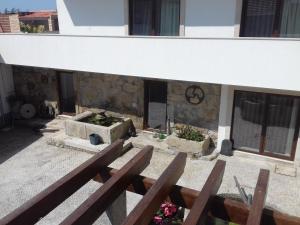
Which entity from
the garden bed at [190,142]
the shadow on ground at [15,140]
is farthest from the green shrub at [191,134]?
the shadow on ground at [15,140]

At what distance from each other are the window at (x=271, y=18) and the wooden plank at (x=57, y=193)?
944 centimetres

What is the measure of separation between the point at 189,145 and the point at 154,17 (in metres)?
5.75

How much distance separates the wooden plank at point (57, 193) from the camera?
1761 millimetres

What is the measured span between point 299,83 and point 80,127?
356 inches

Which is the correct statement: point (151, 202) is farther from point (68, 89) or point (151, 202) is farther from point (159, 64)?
point (68, 89)

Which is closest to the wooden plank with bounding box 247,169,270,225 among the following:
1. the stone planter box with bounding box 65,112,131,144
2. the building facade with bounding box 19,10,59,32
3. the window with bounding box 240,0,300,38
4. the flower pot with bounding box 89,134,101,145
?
the window with bounding box 240,0,300,38

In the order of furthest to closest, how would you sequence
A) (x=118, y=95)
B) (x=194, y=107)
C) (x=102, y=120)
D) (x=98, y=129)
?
(x=118, y=95), (x=102, y=120), (x=98, y=129), (x=194, y=107)

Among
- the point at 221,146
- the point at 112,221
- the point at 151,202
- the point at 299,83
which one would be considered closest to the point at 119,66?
the point at 221,146

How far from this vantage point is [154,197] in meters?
1.93

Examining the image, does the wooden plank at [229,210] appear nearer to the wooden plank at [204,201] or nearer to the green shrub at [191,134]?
the wooden plank at [204,201]

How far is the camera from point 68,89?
1597cm

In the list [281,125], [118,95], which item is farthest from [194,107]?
[118,95]

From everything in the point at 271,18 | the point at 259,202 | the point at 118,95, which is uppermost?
the point at 271,18

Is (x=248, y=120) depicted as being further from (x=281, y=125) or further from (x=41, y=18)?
(x=41, y=18)
